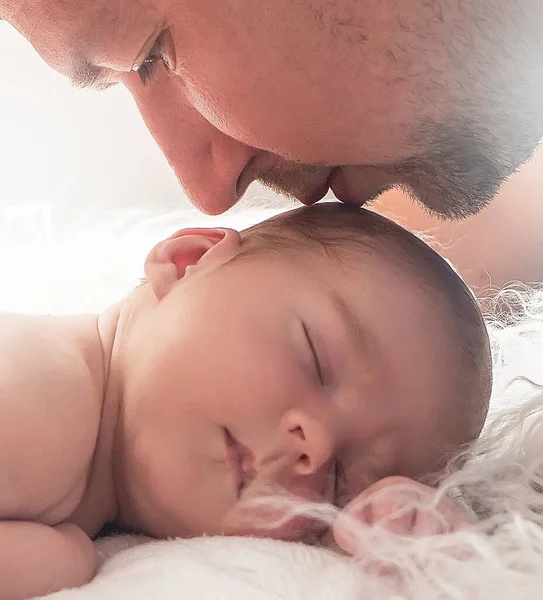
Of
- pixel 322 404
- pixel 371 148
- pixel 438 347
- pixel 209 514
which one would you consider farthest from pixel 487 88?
pixel 209 514

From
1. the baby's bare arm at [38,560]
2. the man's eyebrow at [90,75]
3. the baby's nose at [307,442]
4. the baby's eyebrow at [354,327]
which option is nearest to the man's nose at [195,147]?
the man's eyebrow at [90,75]

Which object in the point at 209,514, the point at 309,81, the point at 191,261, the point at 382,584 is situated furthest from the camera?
the point at 191,261

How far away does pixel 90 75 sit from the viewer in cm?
97

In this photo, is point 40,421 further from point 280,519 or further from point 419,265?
point 419,265

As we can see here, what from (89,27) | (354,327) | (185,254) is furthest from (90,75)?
(354,327)

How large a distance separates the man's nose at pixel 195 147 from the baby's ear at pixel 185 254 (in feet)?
0.17

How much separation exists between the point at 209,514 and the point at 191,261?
1.10ft

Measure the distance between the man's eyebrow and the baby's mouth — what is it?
45 cm

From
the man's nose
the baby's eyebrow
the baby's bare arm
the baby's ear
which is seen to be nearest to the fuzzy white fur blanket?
the baby's bare arm

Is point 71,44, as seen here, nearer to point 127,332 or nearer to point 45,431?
point 127,332

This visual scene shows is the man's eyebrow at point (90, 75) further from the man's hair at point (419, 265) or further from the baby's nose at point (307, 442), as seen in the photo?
the baby's nose at point (307, 442)

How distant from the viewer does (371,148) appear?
924 millimetres

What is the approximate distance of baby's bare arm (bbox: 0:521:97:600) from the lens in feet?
2.08

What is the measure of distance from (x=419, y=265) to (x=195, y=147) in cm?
33
